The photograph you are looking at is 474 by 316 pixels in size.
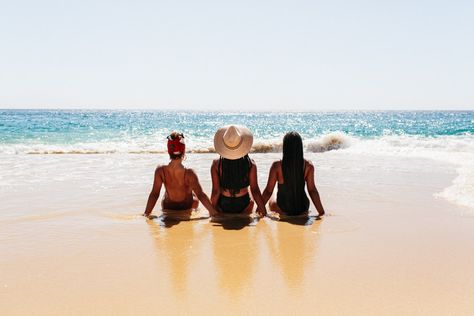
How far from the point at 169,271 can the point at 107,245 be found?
0.97m

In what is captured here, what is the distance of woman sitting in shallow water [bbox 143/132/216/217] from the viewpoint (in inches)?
212

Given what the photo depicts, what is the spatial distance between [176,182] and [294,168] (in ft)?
4.90

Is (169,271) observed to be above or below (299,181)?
below

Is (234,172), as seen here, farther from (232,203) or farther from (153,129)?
(153,129)

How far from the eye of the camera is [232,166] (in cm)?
546

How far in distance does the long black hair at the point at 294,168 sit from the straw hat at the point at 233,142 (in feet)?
1.54

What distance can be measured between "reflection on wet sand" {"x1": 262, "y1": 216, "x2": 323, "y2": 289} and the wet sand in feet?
0.03

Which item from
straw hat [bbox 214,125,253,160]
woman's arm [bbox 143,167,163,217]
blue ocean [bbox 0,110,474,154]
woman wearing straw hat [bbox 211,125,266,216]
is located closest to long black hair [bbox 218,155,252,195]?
woman wearing straw hat [bbox 211,125,266,216]

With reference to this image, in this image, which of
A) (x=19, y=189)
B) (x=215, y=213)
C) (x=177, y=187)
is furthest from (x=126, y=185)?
(x=215, y=213)

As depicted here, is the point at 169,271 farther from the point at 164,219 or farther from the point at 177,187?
the point at 177,187

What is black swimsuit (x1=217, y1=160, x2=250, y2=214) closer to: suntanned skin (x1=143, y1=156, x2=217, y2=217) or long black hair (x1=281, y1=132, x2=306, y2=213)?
suntanned skin (x1=143, y1=156, x2=217, y2=217)

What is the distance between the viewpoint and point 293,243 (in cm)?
416

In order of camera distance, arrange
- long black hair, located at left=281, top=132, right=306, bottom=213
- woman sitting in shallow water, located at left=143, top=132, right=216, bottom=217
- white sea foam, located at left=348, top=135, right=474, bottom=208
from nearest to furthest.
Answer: long black hair, located at left=281, top=132, right=306, bottom=213
woman sitting in shallow water, located at left=143, top=132, right=216, bottom=217
white sea foam, located at left=348, top=135, right=474, bottom=208

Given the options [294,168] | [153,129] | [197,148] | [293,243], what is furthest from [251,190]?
[153,129]
